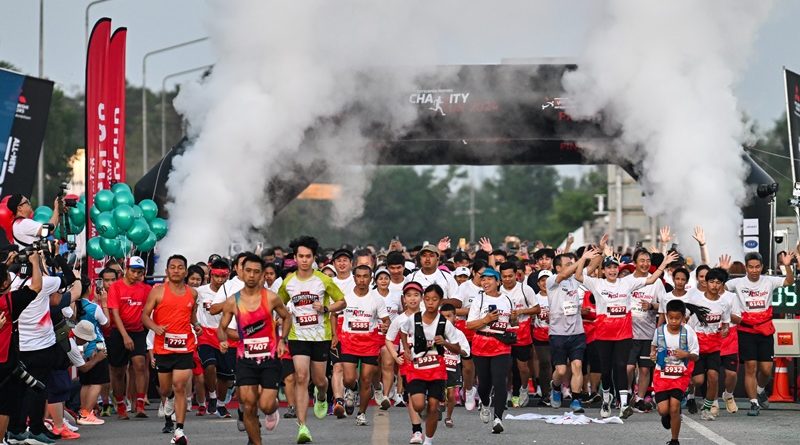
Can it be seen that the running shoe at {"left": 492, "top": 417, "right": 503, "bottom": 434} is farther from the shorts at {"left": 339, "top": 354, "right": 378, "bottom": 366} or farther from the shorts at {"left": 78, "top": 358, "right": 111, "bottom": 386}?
the shorts at {"left": 78, "top": 358, "right": 111, "bottom": 386}

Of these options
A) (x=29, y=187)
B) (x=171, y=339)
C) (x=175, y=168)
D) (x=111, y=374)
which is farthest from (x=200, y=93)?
(x=171, y=339)

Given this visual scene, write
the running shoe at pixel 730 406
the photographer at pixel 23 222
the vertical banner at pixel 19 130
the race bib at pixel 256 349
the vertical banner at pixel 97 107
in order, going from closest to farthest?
the race bib at pixel 256 349, the photographer at pixel 23 222, the running shoe at pixel 730 406, the vertical banner at pixel 19 130, the vertical banner at pixel 97 107

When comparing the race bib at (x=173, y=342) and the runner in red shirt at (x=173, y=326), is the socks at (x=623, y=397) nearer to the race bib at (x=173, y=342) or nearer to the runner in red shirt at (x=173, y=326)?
the runner in red shirt at (x=173, y=326)

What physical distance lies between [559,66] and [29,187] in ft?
30.8

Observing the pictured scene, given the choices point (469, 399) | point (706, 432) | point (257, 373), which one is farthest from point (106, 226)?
point (706, 432)

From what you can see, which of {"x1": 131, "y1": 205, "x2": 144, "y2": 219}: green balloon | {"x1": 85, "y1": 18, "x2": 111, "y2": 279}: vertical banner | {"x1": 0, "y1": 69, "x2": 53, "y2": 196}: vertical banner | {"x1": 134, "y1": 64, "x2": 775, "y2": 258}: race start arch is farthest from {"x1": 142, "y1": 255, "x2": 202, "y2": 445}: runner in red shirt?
{"x1": 134, "y1": 64, "x2": 775, "y2": 258}: race start arch

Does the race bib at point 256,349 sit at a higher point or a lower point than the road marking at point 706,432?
higher

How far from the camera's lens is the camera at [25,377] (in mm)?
12391

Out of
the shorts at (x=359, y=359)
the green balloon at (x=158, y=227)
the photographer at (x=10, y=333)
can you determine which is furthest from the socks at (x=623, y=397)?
the green balloon at (x=158, y=227)

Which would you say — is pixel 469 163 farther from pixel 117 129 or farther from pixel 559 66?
pixel 117 129

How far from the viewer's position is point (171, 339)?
13.8 meters

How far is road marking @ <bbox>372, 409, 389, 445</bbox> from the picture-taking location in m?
13.7

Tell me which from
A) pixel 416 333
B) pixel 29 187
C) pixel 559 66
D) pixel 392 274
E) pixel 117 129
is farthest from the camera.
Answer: pixel 559 66

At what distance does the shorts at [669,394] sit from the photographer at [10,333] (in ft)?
17.2
